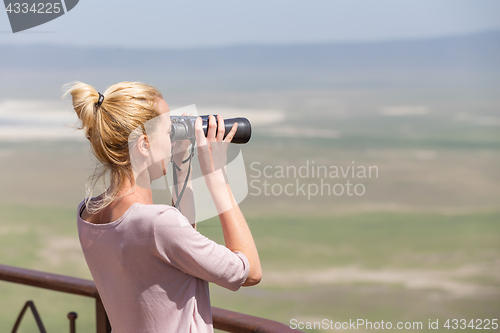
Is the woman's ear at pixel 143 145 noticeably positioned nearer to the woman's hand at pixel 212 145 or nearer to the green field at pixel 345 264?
the woman's hand at pixel 212 145

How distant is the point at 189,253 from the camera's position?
71 cm

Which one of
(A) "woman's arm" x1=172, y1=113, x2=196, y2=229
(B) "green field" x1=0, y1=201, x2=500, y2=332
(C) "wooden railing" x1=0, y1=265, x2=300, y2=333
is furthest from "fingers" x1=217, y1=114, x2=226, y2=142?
(B) "green field" x1=0, y1=201, x2=500, y2=332

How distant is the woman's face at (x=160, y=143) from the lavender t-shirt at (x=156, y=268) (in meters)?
0.12

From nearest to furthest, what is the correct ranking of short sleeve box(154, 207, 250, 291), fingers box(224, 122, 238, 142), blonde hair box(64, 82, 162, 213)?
short sleeve box(154, 207, 250, 291), blonde hair box(64, 82, 162, 213), fingers box(224, 122, 238, 142)

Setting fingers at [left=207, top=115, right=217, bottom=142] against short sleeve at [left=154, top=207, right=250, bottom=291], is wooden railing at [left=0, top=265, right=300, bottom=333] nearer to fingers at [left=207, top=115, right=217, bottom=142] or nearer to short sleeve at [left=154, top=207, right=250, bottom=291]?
short sleeve at [left=154, top=207, right=250, bottom=291]

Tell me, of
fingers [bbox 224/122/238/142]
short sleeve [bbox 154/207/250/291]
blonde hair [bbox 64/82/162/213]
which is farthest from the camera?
fingers [bbox 224/122/238/142]

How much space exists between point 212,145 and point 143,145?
134 millimetres

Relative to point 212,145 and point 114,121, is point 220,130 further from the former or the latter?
point 114,121

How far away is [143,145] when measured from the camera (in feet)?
2.72

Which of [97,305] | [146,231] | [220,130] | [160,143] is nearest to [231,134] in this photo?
[220,130]

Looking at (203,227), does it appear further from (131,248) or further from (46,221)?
(46,221)

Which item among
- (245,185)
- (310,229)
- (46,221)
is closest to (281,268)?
(310,229)

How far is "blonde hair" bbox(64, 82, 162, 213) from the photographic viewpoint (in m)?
0.81

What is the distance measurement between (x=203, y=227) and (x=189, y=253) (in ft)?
1.06
